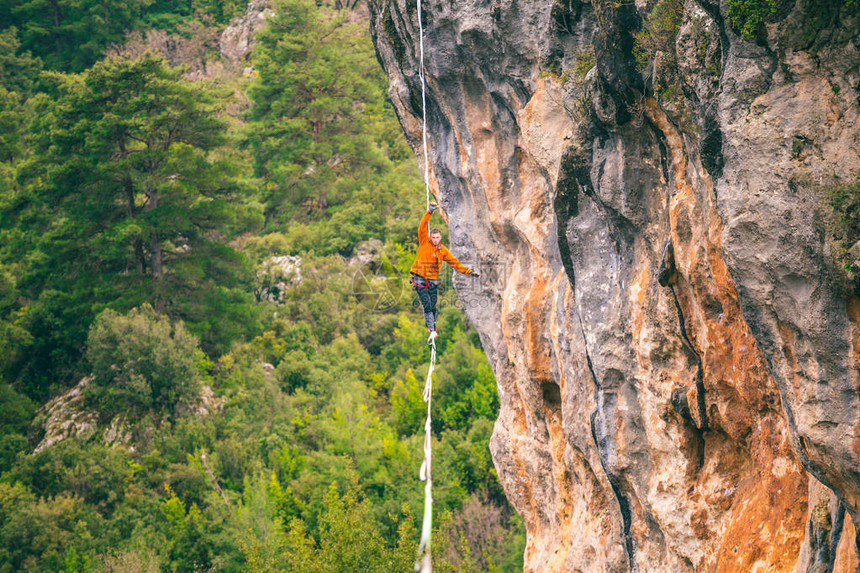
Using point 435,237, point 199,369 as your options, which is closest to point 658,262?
point 435,237

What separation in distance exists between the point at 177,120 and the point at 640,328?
18.8 meters

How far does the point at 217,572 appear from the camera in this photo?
Answer: 17188 mm

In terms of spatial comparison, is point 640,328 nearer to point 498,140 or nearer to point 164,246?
point 498,140

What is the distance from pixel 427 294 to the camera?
10.5m

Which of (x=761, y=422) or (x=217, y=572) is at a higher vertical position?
(x=761, y=422)

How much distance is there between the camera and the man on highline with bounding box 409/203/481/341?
Result: 9570 millimetres

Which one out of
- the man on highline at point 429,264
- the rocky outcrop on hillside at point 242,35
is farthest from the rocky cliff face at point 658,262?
the rocky outcrop on hillside at point 242,35

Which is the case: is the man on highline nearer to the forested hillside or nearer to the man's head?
the man's head

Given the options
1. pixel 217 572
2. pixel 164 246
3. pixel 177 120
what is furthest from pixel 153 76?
pixel 217 572

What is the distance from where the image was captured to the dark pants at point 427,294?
34.0ft

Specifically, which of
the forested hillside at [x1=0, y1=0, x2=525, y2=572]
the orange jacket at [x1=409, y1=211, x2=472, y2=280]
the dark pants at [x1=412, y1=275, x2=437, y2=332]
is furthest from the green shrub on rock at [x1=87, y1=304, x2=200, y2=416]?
the orange jacket at [x1=409, y1=211, x2=472, y2=280]

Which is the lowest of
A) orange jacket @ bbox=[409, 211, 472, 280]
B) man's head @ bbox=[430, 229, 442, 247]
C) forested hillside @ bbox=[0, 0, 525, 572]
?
forested hillside @ bbox=[0, 0, 525, 572]

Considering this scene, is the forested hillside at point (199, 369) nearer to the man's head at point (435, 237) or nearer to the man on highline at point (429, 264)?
the man on highline at point (429, 264)

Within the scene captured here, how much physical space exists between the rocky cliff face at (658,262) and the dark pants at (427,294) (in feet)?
2.28
